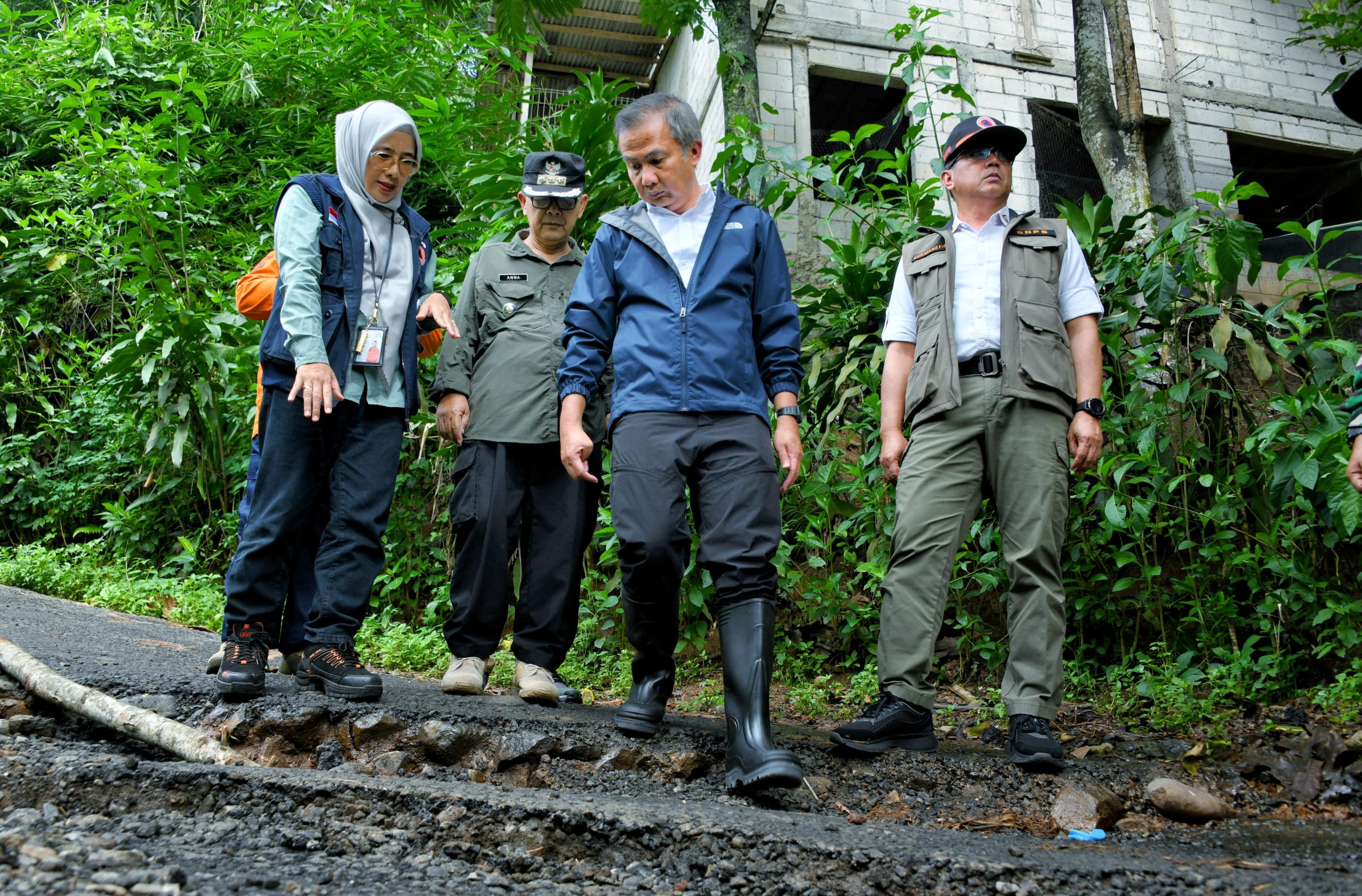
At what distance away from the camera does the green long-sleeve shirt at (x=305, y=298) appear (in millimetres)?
2863

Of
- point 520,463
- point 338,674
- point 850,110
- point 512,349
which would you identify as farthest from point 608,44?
point 338,674

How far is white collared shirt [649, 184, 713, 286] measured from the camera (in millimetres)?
2887

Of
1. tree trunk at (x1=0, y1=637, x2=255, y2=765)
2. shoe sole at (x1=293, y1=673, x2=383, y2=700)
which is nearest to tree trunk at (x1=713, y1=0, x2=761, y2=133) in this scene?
shoe sole at (x1=293, y1=673, x2=383, y2=700)

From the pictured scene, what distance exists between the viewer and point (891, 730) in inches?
113

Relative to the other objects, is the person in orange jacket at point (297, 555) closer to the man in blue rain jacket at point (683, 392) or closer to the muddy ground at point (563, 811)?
the muddy ground at point (563, 811)

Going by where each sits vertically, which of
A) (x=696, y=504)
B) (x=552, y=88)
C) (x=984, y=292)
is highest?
(x=552, y=88)

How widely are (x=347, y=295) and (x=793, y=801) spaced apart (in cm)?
196

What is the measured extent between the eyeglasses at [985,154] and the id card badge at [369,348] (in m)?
1.96

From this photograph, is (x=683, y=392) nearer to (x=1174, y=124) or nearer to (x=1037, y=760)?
(x=1037, y=760)

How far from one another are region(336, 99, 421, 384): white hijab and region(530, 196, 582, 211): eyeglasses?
18.0 inches

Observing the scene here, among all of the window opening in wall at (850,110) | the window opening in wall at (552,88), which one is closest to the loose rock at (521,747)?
the window opening in wall at (850,110)

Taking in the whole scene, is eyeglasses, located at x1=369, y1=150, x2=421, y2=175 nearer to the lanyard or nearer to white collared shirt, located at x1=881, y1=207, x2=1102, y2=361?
the lanyard

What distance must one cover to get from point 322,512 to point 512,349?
85 cm

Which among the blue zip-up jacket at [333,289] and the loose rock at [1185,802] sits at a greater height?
the blue zip-up jacket at [333,289]
